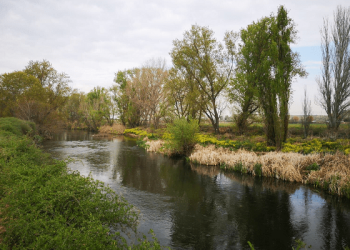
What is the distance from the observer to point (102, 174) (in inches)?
449

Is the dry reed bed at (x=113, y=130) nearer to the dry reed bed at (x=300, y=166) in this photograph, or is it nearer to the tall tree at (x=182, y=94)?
the tall tree at (x=182, y=94)

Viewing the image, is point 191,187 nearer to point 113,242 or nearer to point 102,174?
point 102,174

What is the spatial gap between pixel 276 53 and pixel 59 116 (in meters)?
26.0

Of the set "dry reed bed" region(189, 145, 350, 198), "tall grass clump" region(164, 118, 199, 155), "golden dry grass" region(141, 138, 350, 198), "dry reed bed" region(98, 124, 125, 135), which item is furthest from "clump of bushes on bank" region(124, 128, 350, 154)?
"dry reed bed" region(98, 124, 125, 135)

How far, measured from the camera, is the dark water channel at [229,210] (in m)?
5.52

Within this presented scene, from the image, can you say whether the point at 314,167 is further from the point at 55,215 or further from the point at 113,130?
the point at 113,130

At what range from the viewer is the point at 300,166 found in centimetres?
1062

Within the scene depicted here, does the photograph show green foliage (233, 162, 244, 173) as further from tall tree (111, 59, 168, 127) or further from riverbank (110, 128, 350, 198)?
tall tree (111, 59, 168, 127)

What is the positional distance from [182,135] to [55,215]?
475 inches

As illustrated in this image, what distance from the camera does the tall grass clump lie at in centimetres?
1570

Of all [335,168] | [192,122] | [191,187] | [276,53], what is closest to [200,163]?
[192,122]

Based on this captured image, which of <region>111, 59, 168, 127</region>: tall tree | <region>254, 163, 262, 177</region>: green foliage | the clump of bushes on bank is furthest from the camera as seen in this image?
<region>111, 59, 168, 127</region>: tall tree

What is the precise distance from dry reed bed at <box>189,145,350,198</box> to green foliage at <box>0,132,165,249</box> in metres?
7.70

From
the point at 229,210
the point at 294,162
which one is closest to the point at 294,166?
the point at 294,162
